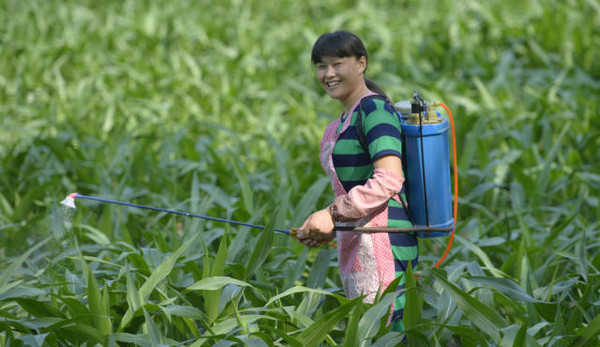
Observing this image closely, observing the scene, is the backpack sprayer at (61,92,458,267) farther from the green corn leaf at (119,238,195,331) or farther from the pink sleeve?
the green corn leaf at (119,238,195,331)

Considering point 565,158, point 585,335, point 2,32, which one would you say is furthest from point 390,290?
point 2,32

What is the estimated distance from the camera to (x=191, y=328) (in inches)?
94.2

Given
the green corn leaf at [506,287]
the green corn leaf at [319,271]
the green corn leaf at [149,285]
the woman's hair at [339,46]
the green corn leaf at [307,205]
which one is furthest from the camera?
the green corn leaf at [307,205]

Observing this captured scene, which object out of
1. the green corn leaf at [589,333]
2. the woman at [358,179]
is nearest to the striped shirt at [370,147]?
the woman at [358,179]

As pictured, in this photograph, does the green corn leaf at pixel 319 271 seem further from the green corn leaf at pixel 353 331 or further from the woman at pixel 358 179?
the green corn leaf at pixel 353 331

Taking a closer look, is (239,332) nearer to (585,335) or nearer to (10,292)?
(10,292)

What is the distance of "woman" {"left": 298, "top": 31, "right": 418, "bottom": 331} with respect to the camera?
2.12m

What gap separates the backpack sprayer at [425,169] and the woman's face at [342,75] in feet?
0.48

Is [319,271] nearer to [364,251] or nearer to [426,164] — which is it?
[364,251]

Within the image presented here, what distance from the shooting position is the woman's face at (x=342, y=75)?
221 cm

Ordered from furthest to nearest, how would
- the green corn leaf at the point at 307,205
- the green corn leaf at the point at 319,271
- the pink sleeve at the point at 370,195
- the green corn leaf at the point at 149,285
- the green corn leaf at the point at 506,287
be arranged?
1. the green corn leaf at the point at 307,205
2. the green corn leaf at the point at 319,271
3. the green corn leaf at the point at 506,287
4. the green corn leaf at the point at 149,285
5. the pink sleeve at the point at 370,195

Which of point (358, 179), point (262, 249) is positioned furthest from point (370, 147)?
point (262, 249)

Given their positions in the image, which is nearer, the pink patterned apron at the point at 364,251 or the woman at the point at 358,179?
the woman at the point at 358,179

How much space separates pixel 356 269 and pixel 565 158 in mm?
2356
